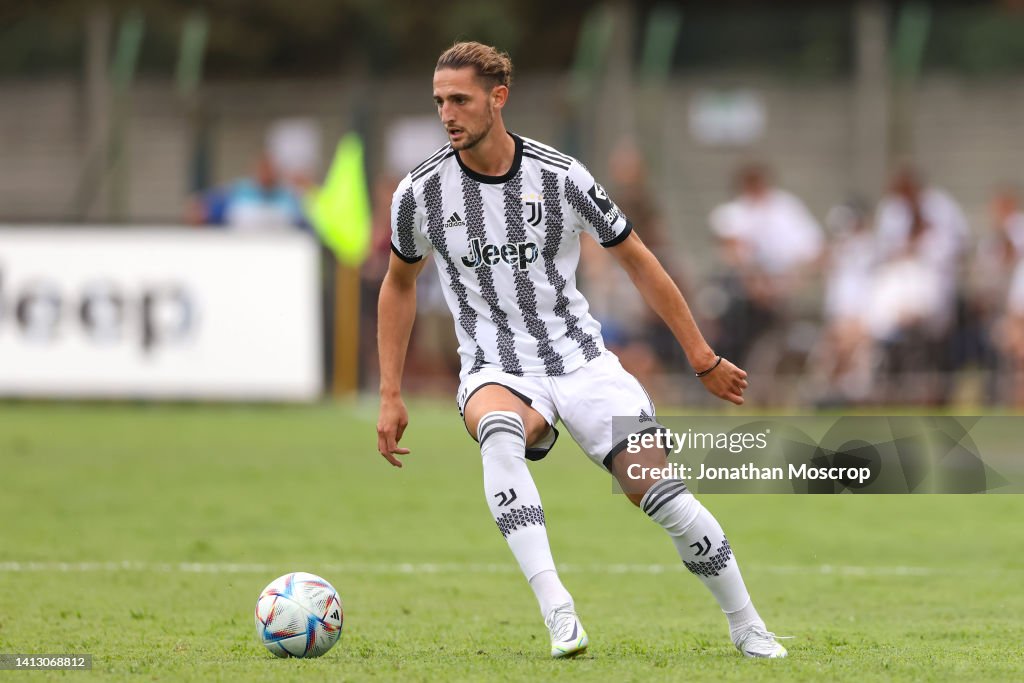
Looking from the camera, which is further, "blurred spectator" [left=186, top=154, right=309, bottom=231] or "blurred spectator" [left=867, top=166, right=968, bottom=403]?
"blurred spectator" [left=186, top=154, right=309, bottom=231]

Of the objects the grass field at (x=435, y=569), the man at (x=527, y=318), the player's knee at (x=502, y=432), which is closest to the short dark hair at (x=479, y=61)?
the man at (x=527, y=318)

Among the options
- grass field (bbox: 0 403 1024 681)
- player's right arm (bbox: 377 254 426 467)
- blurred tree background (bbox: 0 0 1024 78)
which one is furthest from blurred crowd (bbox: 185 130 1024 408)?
player's right arm (bbox: 377 254 426 467)

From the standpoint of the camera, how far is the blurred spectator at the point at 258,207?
56.9 feet

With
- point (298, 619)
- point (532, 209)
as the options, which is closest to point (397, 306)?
point (532, 209)

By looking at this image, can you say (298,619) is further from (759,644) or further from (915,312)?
(915,312)

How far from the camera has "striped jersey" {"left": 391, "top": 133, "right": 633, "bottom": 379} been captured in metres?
5.95

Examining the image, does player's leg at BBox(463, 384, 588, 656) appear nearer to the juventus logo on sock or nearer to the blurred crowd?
the juventus logo on sock

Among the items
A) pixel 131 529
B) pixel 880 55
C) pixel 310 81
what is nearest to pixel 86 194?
pixel 310 81

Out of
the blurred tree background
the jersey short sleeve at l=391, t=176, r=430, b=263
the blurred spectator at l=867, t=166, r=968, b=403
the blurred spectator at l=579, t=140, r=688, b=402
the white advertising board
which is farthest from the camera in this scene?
the blurred tree background

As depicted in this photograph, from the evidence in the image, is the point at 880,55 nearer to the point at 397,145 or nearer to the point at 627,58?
the point at 627,58

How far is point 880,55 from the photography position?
21.7 meters

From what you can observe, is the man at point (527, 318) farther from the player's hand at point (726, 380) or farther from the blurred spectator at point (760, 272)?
the blurred spectator at point (760, 272)

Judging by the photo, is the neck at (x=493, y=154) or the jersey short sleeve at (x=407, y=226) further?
the jersey short sleeve at (x=407, y=226)

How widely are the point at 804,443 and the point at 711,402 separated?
8834 mm
